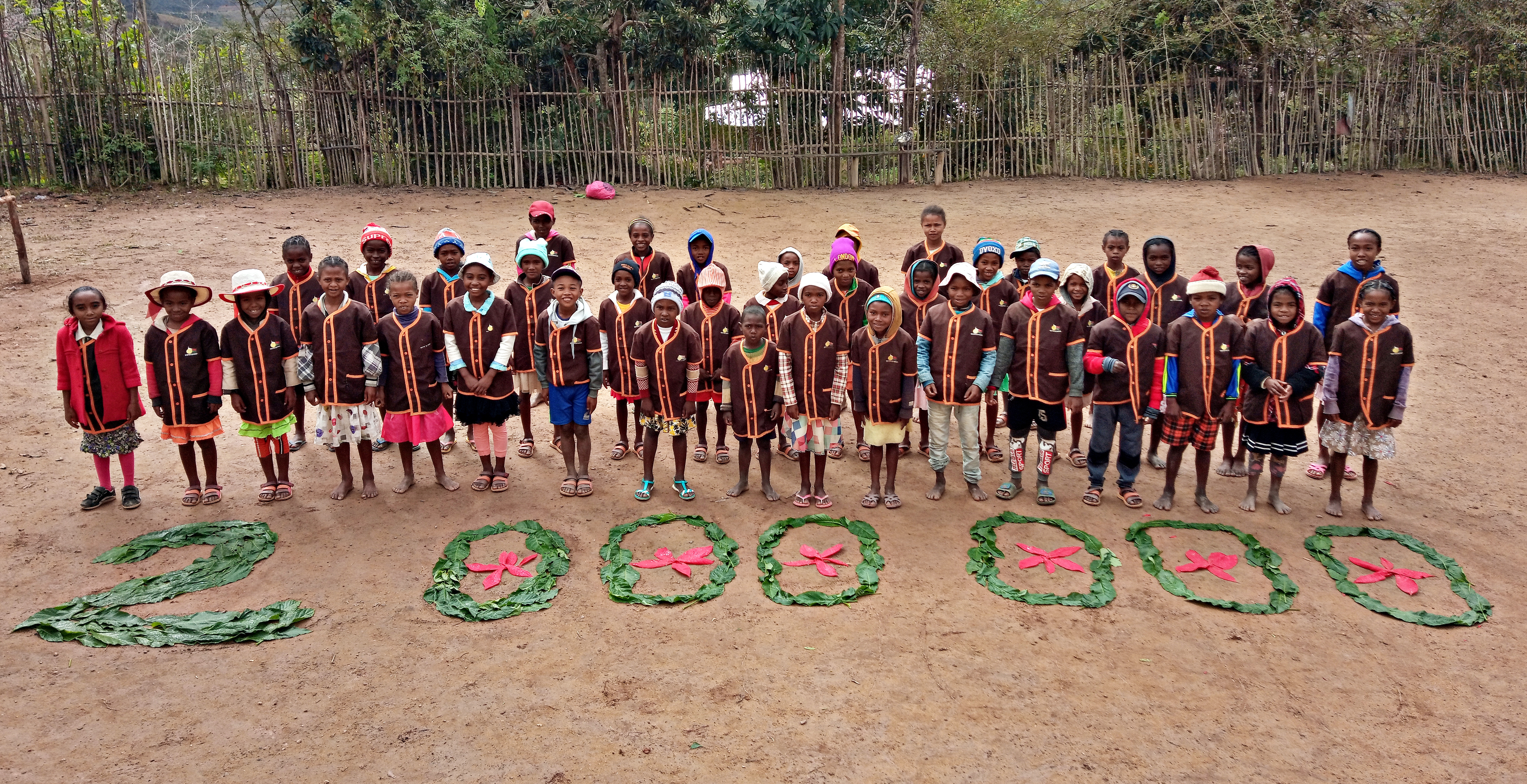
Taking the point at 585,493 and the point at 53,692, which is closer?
the point at 53,692

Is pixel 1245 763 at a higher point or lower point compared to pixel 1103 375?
lower

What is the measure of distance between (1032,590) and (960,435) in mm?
1376

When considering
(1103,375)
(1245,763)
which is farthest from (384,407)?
(1245,763)

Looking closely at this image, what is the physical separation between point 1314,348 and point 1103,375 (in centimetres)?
124

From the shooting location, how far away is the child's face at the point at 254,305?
573 cm

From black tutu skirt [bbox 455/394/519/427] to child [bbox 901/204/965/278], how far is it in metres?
3.19

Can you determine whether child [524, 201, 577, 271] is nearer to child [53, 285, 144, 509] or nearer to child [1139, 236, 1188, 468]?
child [53, 285, 144, 509]

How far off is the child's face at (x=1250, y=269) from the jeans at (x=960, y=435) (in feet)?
4.58

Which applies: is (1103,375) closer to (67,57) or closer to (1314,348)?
(1314,348)

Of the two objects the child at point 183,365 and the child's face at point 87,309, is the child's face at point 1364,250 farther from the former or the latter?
the child's face at point 87,309

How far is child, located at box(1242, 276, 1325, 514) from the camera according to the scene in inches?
224

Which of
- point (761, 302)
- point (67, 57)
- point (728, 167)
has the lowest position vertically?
point (761, 302)

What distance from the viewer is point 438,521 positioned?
578 centimetres

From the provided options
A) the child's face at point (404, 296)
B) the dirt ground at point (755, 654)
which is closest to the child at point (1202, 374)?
the dirt ground at point (755, 654)
